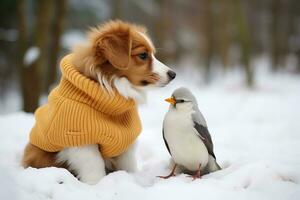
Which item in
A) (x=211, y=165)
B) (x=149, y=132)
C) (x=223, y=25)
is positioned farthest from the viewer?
(x=223, y=25)

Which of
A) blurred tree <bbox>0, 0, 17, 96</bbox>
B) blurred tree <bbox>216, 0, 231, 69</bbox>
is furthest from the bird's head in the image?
blurred tree <bbox>216, 0, 231, 69</bbox>

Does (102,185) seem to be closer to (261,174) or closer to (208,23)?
(261,174)

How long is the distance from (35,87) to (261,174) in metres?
4.98

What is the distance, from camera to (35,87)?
6984 millimetres

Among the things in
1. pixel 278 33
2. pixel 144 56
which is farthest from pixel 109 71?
pixel 278 33

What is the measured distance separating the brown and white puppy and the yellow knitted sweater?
0.25ft

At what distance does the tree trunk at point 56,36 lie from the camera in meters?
8.26

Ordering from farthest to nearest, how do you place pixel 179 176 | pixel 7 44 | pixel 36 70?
1. pixel 7 44
2. pixel 36 70
3. pixel 179 176

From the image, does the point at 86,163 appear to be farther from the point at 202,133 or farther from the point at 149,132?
the point at 149,132

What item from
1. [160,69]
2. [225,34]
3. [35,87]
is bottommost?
[225,34]

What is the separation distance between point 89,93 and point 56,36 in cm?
596

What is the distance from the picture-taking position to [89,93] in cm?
305

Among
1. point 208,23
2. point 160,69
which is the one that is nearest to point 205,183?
point 160,69

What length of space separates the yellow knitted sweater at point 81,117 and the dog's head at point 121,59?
0.38 feet
